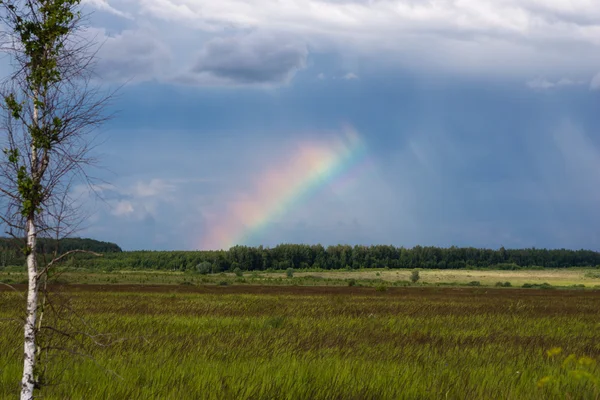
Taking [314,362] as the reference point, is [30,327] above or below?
above

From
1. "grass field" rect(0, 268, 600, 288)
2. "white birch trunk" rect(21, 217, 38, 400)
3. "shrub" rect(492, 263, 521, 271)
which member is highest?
"white birch trunk" rect(21, 217, 38, 400)

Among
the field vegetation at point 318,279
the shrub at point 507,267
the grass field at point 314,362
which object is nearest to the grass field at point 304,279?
the field vegetation at point 318,279

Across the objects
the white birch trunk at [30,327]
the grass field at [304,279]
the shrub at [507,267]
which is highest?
the white birch trunk at [30,327]

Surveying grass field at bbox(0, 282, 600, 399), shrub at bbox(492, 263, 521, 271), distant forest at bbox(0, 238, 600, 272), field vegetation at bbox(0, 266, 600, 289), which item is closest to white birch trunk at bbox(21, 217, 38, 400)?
grass field at bbox(0, 282, 600, 399)

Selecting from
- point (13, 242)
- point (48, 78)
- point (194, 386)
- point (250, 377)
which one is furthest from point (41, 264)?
point (250, 377)

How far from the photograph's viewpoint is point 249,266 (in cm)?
17525

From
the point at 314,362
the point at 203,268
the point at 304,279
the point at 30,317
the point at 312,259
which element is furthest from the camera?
the point at 312,259

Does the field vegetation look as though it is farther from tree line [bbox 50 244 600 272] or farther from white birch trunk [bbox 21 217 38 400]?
white birch trunk [bbox 21 217 38 400]

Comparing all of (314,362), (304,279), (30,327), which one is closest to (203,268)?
(304,279)

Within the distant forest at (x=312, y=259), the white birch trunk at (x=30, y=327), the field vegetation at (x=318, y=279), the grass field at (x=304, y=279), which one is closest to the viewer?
the white birch trunk at (x=30, y=327)

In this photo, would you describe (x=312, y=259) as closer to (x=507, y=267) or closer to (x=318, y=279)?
(x=507, y=267)

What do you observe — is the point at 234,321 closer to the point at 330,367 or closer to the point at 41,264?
the point at 330,367

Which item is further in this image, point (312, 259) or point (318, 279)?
point (312, 259)

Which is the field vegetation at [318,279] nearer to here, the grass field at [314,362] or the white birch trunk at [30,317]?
the grass field at [314,362]
